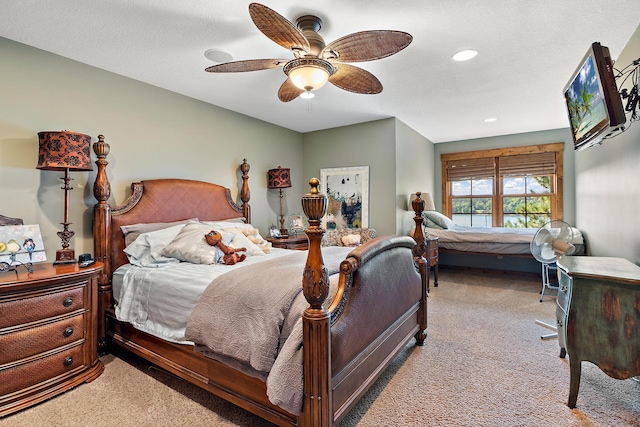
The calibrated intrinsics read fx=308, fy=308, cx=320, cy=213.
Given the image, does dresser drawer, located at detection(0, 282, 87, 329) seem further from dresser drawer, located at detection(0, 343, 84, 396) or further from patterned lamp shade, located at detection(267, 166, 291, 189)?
patterned lamp shade, located at detection(267, 166, 291, 189)

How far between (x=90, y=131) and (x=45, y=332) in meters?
1.68

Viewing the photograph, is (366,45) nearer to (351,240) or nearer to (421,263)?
(421,263)

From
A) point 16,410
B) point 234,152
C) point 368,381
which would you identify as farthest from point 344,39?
point 16,410

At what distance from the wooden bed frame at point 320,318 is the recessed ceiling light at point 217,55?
1138 millimetres

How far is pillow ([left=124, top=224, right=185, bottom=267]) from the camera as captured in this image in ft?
8.23

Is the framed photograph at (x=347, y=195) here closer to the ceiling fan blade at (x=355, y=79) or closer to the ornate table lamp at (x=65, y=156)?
the ceiling fan blade at (x=355, y=79)

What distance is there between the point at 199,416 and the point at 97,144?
7.38 feet

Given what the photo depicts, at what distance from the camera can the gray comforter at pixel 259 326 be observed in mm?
1398

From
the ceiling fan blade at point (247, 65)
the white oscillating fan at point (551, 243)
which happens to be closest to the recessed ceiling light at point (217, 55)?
the ceiling fan blade at point (247, 65)

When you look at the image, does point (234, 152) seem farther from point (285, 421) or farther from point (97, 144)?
point (285, 421)

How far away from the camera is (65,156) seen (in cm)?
226

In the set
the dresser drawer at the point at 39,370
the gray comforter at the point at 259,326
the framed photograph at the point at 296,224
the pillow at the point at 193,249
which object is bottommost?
the dresser drawer at the point at 39,370

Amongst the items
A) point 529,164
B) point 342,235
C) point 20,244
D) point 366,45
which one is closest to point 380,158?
point 342,235

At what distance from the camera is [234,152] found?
4.05 meters
